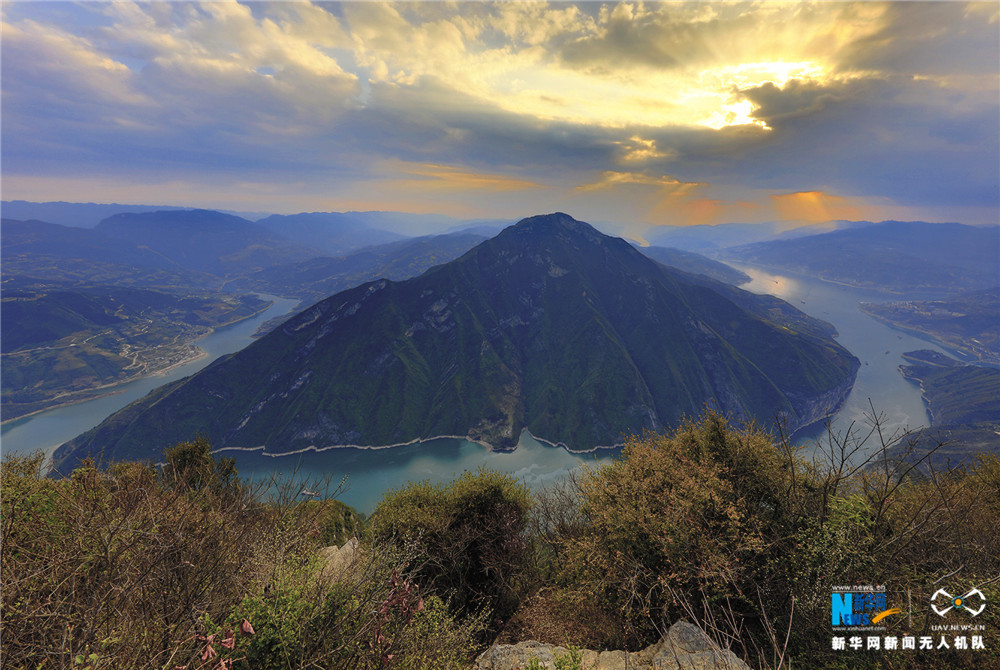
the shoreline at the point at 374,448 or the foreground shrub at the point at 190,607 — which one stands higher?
the foreground shrub at the point at 190,607

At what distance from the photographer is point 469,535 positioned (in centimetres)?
2747

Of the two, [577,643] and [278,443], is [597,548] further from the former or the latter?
[278,443]

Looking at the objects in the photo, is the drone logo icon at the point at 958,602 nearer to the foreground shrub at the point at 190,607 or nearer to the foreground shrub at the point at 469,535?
the foreground shrub at the point at 190,607

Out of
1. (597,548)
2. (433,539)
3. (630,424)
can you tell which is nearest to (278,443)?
(630,424)

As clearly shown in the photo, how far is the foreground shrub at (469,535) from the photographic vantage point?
25.8 meters

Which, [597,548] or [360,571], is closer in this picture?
[360,571]

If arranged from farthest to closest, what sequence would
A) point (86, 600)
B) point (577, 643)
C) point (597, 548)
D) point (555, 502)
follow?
point (555, 502) < point (597, 548) < point (577, 643) < point (86, 600)

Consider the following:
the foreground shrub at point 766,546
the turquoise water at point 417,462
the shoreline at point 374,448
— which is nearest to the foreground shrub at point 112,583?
the foreground shrub at point 766,546

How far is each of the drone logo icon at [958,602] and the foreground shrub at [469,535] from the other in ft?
70.3

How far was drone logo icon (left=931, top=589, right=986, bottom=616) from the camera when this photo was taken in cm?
1302

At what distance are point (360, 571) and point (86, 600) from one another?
8.47m

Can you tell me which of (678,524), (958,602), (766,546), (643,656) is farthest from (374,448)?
(958,602)

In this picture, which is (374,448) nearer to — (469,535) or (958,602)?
(469,535)

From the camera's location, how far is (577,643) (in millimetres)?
18703
